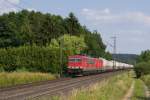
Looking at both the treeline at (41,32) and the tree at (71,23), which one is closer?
the treeline at (41,32)

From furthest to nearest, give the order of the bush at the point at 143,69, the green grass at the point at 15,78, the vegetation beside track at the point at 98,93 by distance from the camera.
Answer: the bush at the point at 143,69 → the green grass at the point at 15,78 → the vegetation beside track at the point at 98,93

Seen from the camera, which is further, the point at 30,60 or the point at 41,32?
the point at 41,32

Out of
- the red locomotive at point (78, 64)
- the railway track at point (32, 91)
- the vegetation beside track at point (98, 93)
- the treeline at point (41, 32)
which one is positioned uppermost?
the treeline at point (41, 32)

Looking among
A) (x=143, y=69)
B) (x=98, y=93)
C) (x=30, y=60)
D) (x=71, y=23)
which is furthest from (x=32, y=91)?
(x=71, y=23)

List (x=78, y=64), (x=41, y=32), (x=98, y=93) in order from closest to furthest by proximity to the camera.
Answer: (x=98, y=93) → (x=78, y=64) → (x=41, y=32)

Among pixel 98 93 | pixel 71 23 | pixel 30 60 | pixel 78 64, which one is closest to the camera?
pixel 98 93

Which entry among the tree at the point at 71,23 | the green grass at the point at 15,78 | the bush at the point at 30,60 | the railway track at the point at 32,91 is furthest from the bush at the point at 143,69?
the tree at the point at 71,23

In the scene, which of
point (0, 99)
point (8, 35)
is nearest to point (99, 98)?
point (0, 99)

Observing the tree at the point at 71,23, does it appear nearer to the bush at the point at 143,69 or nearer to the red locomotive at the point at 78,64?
the bush at the point at 143,69

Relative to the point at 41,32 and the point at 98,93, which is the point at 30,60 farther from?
the point at 41,32

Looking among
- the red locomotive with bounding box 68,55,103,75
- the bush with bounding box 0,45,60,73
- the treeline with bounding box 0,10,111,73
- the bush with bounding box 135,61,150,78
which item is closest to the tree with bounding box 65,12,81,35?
the treeline with bounding box 0,10,111,73

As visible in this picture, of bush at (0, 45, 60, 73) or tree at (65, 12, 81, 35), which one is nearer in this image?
bush at (0, 45, 60, 73)

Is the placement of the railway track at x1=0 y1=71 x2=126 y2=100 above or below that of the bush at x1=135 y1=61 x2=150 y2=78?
below

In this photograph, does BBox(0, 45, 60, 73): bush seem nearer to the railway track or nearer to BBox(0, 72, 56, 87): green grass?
BBox(0, 72, 56, 87): green grass
